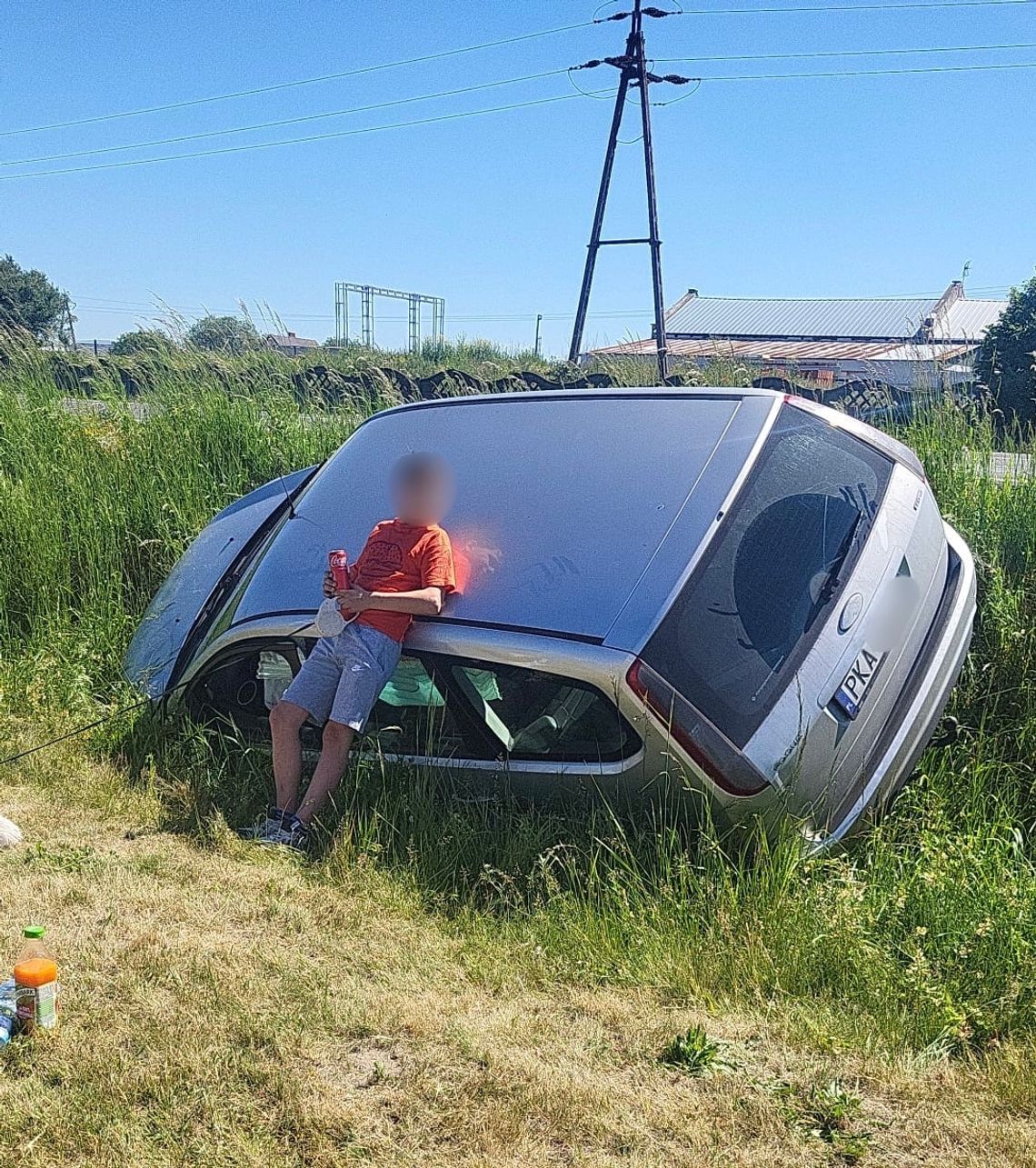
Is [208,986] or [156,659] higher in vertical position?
[156,659]

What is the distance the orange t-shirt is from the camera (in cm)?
433

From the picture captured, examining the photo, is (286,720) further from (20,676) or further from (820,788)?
(20,676)

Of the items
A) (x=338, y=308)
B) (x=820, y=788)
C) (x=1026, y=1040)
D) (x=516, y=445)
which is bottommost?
(x=1026, y=1040)

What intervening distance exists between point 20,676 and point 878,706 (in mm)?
4481

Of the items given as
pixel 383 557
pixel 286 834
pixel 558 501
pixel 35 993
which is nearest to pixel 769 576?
pixel 558 501

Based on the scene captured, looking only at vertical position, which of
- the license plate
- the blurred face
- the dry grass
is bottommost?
the dry grass

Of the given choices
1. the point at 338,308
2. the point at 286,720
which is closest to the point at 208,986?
the point at 286,720

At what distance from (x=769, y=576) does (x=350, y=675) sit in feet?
5.28

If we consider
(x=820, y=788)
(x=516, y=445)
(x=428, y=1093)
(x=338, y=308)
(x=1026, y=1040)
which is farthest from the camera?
(x=338, y=308)

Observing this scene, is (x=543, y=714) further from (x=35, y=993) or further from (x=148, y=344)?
(x=148, y=344)

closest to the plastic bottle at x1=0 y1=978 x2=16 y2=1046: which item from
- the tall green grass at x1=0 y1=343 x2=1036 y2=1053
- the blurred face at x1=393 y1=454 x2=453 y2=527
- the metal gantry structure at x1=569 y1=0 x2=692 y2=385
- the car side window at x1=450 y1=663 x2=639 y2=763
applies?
the tall green grass at x1=0 y1=343 x2=1036 y2=1053

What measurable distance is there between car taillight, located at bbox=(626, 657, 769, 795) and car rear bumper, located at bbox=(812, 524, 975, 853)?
1.36 ft

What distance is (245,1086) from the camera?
8.98 feet

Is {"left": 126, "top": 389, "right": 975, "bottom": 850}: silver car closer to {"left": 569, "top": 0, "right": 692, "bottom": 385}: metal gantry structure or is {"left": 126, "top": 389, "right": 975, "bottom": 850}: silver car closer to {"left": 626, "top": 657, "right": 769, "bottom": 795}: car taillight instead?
{"left": 626, "top": 657, "right": 769, "bottom": 795}: car taillight
